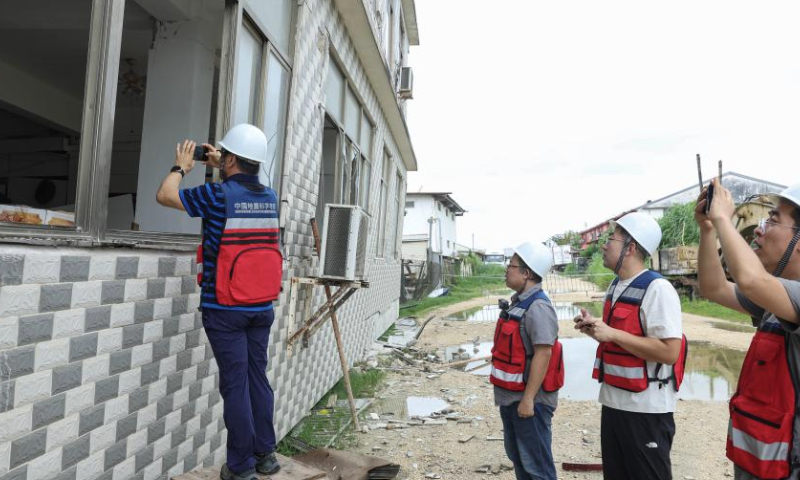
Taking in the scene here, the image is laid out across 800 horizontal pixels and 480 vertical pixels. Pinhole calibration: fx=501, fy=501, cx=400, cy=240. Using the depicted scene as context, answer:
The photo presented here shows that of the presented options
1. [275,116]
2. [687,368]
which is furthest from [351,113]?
[687,368]

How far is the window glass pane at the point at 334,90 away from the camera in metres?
6.42

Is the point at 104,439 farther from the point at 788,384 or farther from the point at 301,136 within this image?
the point at 301,136

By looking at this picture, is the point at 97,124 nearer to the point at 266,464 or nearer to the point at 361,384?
the point at 266,464

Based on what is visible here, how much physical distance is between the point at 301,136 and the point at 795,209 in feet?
13.7

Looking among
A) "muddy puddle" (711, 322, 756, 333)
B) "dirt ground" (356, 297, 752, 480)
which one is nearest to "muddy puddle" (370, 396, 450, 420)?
"dirt ground" (356, 297, 752, 480)

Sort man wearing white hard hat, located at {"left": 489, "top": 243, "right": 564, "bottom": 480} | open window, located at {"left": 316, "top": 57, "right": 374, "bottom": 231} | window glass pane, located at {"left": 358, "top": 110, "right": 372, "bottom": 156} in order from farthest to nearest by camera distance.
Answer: window glass pane, located at {"left": 358, "top": 110, "right": 372, "bottom": 156}
open window, located at {"left": 316, "top": 57, "right": 374, "bottom": 231}
man wearing white hard hat, located at {"left": 489, "top": 243, "right": 564, "bottom": 480}

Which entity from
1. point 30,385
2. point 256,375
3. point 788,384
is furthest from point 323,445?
point 788,384

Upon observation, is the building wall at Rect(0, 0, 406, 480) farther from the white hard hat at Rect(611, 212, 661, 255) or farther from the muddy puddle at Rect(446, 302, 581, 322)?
the muddy puddle at Rect(446, 302, 581, 322)

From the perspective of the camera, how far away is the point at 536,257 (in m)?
3.69

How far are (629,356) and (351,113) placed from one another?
19.9 ft

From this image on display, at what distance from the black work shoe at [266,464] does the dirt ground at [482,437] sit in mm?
1993

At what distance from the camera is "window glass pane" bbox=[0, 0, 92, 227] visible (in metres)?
5.23

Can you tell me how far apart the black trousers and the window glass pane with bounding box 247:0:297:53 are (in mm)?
3927

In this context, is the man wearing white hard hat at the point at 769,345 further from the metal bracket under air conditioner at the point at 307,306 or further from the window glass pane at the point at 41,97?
the window glass pane at the point at 41,97
